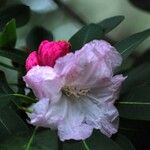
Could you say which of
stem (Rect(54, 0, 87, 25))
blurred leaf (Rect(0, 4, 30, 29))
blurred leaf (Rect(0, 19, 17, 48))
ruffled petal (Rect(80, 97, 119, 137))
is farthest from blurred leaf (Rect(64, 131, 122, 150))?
stem (Rect(54, 0, 87, 25))

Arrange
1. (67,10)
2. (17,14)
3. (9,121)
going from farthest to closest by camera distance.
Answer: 1. (67,10)
2. (17,14)
3. (9,121)

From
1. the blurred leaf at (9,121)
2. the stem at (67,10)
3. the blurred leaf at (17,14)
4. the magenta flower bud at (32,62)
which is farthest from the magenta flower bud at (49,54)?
the stem at (67,10)

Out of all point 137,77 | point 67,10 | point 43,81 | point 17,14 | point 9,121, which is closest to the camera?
point 43,81

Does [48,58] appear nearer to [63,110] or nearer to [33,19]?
[63,110]

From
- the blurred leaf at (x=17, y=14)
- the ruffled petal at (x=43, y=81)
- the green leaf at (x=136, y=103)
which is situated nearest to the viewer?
the ruffled petal at (x=43, y=81)

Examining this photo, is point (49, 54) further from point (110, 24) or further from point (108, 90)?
point (110, 24)

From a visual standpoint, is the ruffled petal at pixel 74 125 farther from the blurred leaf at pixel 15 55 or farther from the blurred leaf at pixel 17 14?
the blurred leaf at pixel 17 14

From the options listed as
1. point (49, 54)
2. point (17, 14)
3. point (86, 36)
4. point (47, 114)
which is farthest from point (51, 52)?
point (17, 14)
